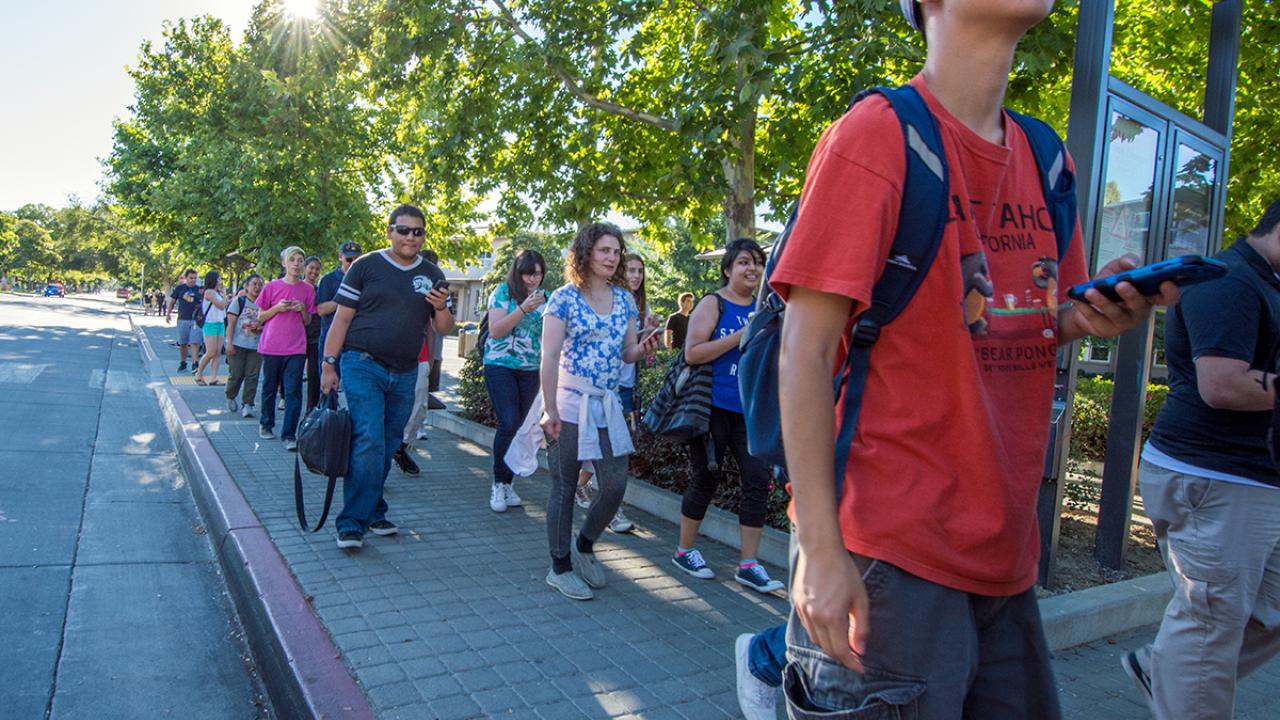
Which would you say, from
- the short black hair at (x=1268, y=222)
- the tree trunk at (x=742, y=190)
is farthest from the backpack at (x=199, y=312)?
the short black hair at (x=1268, y=222)

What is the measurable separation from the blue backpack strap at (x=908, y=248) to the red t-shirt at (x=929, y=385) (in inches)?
0.6

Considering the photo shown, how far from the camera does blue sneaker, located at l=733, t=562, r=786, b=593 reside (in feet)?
15.3

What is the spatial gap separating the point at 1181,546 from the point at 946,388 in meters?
2.16

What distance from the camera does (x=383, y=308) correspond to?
5191 mm

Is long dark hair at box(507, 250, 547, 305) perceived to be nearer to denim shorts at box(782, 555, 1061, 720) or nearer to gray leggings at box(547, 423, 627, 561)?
gray leggings at box(547, 423, 627, 561)

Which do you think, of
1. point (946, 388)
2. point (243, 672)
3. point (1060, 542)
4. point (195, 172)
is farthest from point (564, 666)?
point (195, 172)

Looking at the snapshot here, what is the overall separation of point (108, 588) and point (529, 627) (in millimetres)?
2559

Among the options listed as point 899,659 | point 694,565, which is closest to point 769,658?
point 899,659

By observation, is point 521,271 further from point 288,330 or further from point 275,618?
point 288,330

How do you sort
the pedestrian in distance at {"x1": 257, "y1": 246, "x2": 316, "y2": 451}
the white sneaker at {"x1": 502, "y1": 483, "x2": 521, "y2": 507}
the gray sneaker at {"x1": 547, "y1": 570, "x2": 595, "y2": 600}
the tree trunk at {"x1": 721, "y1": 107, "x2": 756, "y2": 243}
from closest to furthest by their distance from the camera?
the gray sneaker at {"x1": 547, "y1": 570, "x2": 595, "y2": 600}
the white sneaker at {"x1": 502, "y1": 483, "x2": 521, "y2": 507}
the pedestrian in distance at {"x1": 257, "y1": 246, "x2": 316, "y2": 451}
the tree trunk at {"x1": 721, "y1": 107, "x2": 756, "y2": 243}

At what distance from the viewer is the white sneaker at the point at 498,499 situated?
631cm

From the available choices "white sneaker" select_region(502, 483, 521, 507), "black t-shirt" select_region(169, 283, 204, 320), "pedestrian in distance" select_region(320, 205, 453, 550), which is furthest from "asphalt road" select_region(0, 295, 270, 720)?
"black t-shirt" select_region(169, 283, 204, 320)

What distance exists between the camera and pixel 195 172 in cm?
1934

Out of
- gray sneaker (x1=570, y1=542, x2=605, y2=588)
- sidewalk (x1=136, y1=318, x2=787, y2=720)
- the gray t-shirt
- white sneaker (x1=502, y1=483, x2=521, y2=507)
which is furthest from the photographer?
the gray t-shirt
